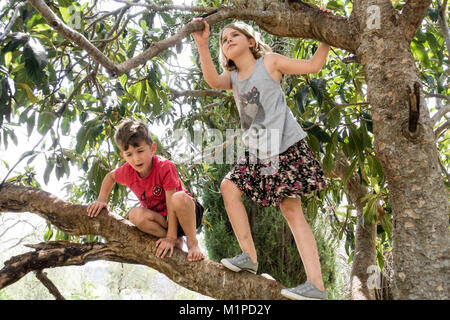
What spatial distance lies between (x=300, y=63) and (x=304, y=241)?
70 cm

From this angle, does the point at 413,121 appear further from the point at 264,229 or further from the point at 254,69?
the point at 264,229

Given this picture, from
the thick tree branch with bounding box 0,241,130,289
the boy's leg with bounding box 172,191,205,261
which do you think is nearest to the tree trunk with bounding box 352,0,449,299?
the boy's leg with bounding box 172,191,205,261

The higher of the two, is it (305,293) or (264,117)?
(264,117)

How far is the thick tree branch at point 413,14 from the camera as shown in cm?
150

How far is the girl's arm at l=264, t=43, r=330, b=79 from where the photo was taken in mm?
1663

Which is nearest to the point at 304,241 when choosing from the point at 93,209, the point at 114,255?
the point at 114,255

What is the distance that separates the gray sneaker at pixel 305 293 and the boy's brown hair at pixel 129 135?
95cm

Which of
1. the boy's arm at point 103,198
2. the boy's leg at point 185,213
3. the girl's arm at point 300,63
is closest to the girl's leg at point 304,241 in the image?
the boy's leg at point 185,213

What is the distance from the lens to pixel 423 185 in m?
1.36

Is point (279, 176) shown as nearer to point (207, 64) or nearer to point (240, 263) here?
point (240, 263)

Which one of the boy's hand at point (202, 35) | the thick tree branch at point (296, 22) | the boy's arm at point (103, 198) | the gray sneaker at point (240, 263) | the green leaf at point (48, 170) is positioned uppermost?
the thick tree branch at point (296, 22)

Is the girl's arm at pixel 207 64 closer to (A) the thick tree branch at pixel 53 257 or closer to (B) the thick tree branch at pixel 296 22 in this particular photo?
(B) the thick tree branch at pixel 296 22

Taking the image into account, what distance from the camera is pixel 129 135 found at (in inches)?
76.2

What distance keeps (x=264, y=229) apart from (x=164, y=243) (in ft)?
13.1
